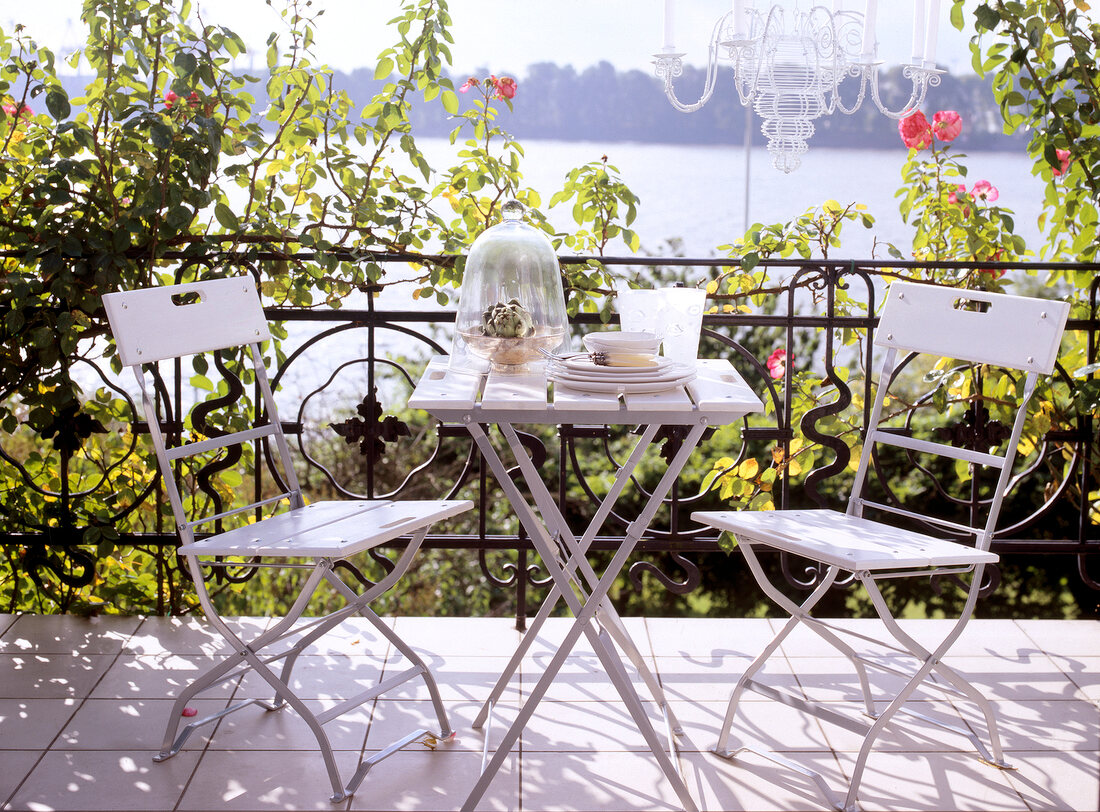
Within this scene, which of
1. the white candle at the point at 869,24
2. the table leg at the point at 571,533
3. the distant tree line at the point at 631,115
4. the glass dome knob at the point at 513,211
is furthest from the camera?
the distant tree line at the point at 631,115

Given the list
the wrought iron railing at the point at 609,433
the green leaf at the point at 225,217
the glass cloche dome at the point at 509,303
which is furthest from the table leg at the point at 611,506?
the green leaf at the point at 225,217

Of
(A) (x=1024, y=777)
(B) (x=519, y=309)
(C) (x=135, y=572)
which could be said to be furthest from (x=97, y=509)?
(A) (x=1024, y=777)

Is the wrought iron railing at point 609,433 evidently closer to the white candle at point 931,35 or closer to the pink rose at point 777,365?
the pink rose at point 777,365

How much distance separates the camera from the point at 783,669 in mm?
2668

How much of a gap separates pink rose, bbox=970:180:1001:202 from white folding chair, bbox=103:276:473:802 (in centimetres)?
199

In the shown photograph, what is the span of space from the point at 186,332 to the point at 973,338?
1.75m

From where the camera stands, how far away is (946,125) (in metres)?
3.18

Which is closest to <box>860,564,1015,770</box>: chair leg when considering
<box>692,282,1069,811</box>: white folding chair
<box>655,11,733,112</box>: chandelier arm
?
A: <box>692,282,1069,811</box>: white folding chair

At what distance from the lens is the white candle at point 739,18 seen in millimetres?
2736

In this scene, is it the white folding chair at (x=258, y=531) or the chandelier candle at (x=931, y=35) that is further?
the chandelier candle at (x=931, y=35)

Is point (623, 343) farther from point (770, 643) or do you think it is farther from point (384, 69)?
point (384, 69)

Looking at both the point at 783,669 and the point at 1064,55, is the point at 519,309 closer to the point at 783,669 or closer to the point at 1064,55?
the point at 783,669

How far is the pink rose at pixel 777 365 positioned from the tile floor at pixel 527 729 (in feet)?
2.53

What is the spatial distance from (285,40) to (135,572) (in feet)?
5.60
